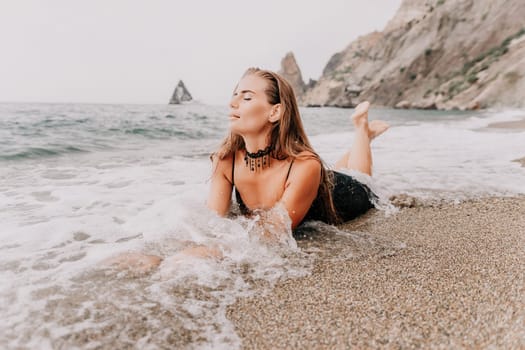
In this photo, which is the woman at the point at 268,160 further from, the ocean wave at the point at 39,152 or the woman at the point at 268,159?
the ocean wave at the point at 39,152

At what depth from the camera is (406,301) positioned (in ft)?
4.99

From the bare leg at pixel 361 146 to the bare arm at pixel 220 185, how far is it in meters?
1.51

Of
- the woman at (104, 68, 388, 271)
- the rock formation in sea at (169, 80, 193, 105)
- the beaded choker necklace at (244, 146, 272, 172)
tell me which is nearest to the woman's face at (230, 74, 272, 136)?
the woman at (104, 68, 388, 271)

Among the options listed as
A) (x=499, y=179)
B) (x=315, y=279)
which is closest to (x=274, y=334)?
(x=315, y=279)

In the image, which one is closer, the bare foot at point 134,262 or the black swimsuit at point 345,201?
the bare foot at point 134,262

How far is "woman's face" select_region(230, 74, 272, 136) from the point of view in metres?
2.41

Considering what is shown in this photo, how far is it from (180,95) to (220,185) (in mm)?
76473

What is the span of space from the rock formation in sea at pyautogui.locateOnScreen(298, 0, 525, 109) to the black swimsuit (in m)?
28.5

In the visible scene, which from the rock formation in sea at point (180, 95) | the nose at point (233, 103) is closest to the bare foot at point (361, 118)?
the nose at point (233, 103)

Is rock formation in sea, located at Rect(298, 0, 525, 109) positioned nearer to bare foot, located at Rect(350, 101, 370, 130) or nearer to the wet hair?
bare foot, located at Rect(350, 101, 370, 130)

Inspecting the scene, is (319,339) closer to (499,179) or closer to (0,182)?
(499,179)

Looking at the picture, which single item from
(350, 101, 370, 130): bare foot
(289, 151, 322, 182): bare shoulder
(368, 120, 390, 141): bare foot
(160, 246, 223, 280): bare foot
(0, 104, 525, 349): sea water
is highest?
(350, 101, 370, 130): bare foot

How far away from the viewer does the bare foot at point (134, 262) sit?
6.24 feet

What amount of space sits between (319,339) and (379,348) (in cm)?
20
